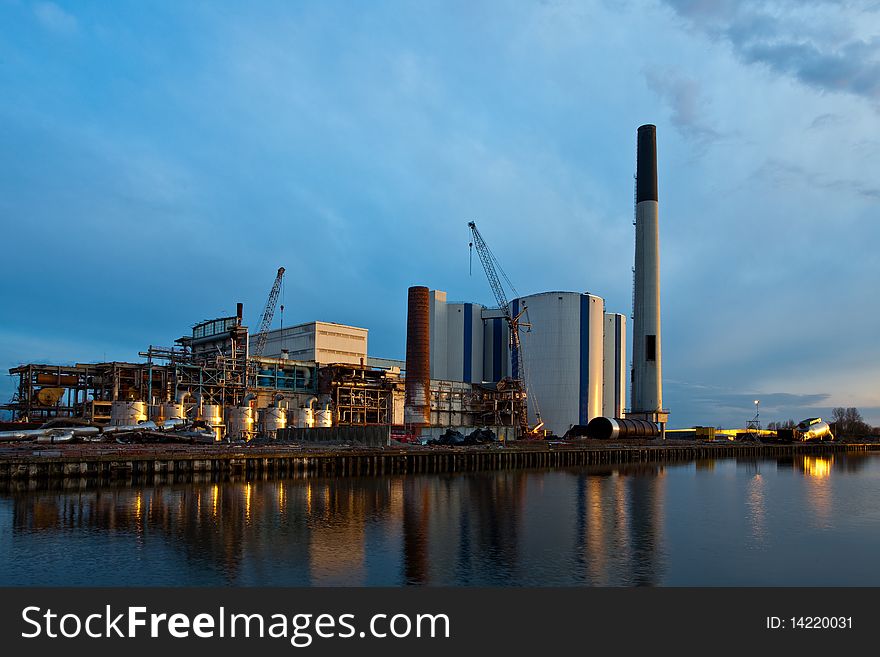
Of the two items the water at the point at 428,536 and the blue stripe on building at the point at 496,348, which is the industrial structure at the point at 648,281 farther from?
the water at the point at 428,536

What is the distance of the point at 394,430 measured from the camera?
304 feet

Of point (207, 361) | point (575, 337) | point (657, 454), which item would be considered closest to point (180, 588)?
point (207, 361)

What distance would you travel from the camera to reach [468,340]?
133m

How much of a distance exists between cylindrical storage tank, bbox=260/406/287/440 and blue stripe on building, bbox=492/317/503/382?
54.6 meters

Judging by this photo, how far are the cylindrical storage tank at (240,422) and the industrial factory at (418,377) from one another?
0.82ft

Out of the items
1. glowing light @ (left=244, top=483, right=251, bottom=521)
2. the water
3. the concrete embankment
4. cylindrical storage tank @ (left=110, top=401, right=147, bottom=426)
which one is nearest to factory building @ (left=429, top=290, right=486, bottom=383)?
the concrete embankment

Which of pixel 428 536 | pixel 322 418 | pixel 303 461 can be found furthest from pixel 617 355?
pixel 428 536

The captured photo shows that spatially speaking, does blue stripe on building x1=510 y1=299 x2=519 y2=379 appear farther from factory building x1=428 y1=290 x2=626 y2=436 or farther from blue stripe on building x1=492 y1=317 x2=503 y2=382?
blue stripe on building x1=492 y1=317 x2=503 y2=382

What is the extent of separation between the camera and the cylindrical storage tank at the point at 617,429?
347ft

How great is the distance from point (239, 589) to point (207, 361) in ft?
237

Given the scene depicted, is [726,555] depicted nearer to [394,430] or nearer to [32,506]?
[32,506]

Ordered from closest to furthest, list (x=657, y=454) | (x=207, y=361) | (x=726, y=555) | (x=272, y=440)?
(x=726, y=555) < (x=272, y=440) < (x=207, y=361) < (x=657, y=454)

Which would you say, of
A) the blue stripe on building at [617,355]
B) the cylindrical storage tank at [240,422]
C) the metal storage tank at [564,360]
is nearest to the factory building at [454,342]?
the metal storage tank at [564,360]

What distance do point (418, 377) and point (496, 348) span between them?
132ft
